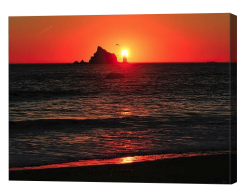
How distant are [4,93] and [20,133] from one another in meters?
1.30

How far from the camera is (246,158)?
5328 mm

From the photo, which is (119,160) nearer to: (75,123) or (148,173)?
(148,173)

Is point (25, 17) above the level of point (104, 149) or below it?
above

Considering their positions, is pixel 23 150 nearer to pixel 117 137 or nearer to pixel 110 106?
pixel 117 137

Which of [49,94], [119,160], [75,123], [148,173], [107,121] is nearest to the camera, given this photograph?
[148,173]

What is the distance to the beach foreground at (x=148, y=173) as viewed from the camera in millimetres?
5438

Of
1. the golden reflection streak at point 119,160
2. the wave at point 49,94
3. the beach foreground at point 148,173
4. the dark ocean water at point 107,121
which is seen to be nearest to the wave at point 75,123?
the dark ocean water at point 107,121

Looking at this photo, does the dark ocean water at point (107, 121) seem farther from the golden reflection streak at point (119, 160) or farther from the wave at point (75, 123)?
the golden reflection streak at point (119, 160)

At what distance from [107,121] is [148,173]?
255 cm

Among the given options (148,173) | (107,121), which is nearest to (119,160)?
(148,173)

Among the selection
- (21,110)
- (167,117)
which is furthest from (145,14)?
(21,110)

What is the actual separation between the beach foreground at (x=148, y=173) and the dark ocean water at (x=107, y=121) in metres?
0.41

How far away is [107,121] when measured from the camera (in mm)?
8016

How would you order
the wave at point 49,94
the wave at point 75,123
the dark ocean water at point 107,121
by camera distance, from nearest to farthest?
the dark ocean water at point 107,121
the wave at point 75,123
the wave at point 49,94
